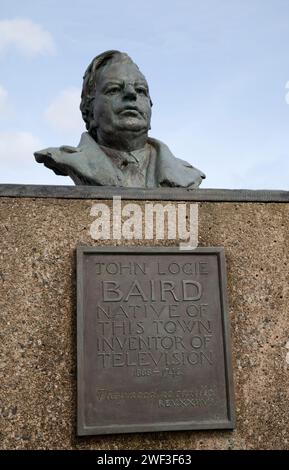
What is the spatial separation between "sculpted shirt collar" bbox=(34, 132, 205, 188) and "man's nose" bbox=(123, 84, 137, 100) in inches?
17.9

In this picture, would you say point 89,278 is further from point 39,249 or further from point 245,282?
point 245,282

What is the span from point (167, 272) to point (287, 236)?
3.09 feet

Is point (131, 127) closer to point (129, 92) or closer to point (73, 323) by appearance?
point (129, 92)

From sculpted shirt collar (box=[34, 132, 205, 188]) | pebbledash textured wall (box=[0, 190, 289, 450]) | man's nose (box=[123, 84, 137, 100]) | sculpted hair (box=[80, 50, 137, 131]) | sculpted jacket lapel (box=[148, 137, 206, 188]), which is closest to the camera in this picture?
pebbledash textured wall (box=[0, 190, 289, 450])

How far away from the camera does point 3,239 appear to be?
154 inches

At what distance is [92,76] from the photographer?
5.14m

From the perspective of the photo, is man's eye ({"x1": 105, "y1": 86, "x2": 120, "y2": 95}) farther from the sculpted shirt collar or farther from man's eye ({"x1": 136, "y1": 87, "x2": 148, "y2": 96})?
the sculpted shirt collar

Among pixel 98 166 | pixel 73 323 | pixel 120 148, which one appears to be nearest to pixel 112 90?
pixel 120 148

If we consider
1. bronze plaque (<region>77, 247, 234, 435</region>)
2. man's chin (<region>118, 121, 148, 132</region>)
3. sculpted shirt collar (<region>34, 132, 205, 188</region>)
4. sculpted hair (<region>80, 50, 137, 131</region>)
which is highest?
sculpted hair (<region>80, 50, 137, 131</region>)

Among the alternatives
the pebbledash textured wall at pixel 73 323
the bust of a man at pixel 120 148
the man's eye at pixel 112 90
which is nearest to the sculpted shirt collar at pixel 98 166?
the bust of a man at pixel 120 148

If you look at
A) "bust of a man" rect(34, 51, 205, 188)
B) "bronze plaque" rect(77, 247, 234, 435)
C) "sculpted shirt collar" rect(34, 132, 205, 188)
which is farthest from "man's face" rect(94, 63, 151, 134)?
"bronze plaque" rect(77, 247, 234, 435)

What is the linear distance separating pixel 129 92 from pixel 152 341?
2.04m

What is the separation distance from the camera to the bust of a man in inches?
184
